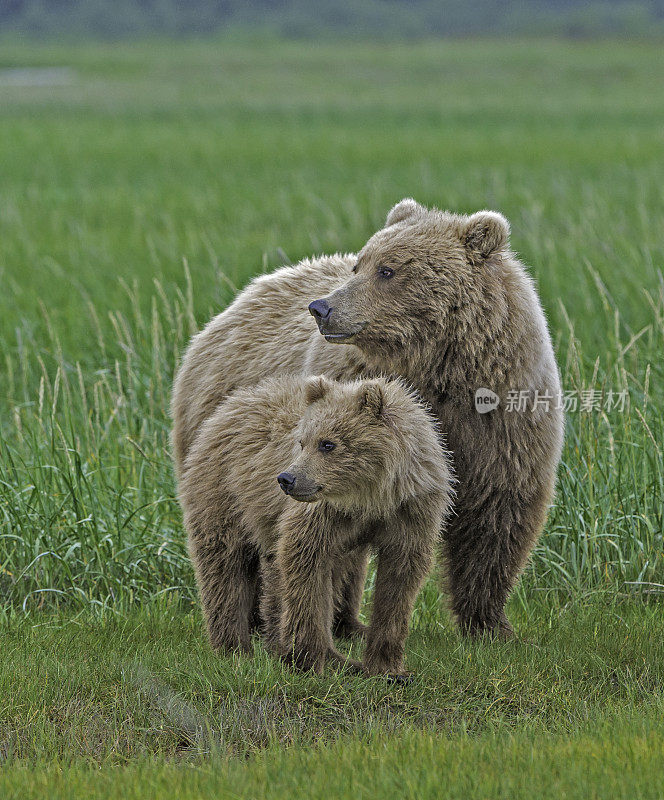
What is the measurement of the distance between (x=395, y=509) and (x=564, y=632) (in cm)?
124

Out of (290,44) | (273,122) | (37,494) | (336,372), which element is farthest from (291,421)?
(290,44)

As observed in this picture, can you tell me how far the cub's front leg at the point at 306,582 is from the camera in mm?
4191

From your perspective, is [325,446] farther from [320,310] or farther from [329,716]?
[329,716]

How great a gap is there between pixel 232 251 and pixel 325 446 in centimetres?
891

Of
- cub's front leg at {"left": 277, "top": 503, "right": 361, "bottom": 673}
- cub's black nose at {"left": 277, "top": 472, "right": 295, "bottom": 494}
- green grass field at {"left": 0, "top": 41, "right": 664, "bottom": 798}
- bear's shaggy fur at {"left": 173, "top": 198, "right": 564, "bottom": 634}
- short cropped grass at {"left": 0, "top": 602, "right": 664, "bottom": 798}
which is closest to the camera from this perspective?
short cropped grass at {"left": 0, "top": 602, "right": 664, "bottom": 798}

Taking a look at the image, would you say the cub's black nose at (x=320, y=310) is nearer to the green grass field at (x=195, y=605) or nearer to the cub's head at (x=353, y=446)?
the cub's head at (x=353, y=446)

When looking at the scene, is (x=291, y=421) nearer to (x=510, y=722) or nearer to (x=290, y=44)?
(x=510, y=722)

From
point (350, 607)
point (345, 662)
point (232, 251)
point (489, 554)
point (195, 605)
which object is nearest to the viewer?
point (345, 662)

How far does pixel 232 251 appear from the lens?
12750mm

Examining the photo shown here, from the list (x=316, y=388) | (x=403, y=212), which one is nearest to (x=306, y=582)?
(x=316, y=388)

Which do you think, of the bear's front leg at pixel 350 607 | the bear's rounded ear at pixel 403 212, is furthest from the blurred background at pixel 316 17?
the bear's front leg at pixel 350 607

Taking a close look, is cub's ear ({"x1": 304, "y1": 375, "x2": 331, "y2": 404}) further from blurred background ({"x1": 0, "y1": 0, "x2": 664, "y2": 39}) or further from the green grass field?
blurred background ({"x1": 0, "y1": 0, "x2": 664, "y2": 39})

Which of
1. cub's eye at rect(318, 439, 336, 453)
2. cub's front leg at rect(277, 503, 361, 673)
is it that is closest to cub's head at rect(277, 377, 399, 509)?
cub's eye at rect(318, 439, 336, 453)

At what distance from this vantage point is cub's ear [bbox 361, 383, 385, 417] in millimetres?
4102
